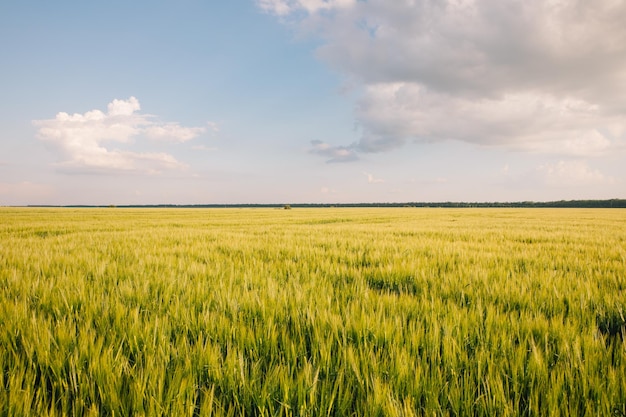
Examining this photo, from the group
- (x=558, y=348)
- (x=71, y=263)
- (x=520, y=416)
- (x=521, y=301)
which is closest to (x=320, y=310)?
(x=520, y=416)

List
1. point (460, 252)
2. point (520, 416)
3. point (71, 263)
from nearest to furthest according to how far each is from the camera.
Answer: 1. point (520, 416)
2. point (71, 263)
3. point (460, 252)

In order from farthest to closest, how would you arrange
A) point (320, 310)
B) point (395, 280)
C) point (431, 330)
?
point (395, 280)
point (320, 310)
point (431, 330)

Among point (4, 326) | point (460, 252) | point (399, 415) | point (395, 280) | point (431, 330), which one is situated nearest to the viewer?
point (399, 415)

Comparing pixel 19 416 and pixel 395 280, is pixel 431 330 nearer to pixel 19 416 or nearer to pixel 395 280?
pixel 395 280

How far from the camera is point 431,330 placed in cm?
180

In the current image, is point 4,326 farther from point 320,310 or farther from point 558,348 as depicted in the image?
point 558,348

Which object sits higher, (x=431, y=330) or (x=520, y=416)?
(x=431, y=330)

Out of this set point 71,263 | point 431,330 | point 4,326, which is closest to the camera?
point 431,330

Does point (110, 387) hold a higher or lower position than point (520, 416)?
higher

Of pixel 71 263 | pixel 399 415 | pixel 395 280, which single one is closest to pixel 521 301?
pixel 395 280

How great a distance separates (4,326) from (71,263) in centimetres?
257

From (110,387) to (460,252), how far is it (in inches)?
208

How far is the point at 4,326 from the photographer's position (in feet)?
6.32

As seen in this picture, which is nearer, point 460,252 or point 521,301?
point 521,301
